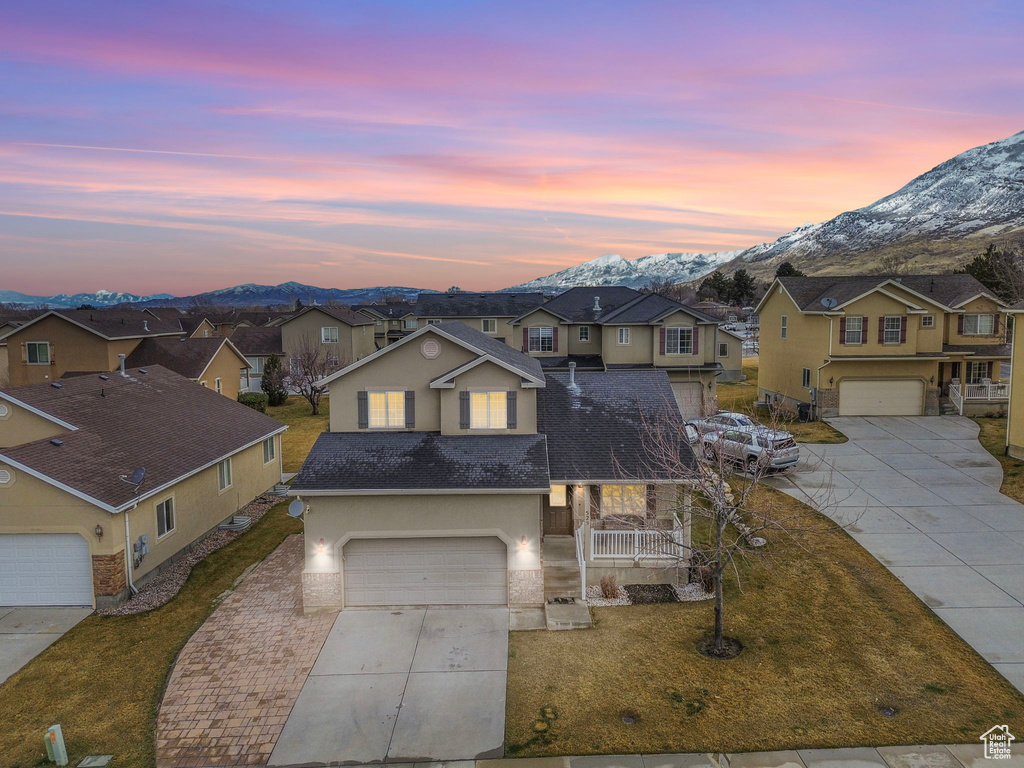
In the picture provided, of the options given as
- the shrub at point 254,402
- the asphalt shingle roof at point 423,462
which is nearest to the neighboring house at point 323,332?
the shrub at point 254,402

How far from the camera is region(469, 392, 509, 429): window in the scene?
16.7 metres

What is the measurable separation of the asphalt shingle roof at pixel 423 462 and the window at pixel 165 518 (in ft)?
17.2

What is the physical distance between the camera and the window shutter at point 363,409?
17.0 metres

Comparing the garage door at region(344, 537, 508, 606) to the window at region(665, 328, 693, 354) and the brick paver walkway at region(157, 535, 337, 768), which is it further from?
the window at region(665, 328, 693, 354)

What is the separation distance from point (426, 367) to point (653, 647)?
906 centimetres

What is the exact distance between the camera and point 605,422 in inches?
711

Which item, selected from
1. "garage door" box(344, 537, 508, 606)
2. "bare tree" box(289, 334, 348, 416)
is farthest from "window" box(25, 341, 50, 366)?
"garage door" box(344, 537, 508, 606)

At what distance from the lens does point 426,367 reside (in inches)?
660

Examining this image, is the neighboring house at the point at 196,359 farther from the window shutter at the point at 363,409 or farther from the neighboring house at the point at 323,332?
the window shutter at the point at 363,409

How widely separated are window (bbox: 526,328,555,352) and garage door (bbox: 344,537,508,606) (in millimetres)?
26076

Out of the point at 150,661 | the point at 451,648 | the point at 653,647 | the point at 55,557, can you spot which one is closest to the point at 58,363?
the point at 55,557

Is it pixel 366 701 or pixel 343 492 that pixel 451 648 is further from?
pixel 343 492

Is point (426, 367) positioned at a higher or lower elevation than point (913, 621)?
higher

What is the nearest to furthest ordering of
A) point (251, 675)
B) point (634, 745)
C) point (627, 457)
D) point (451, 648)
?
point (634, 745)
point (251, 675)
point (451, 648)
point (627, 457)
